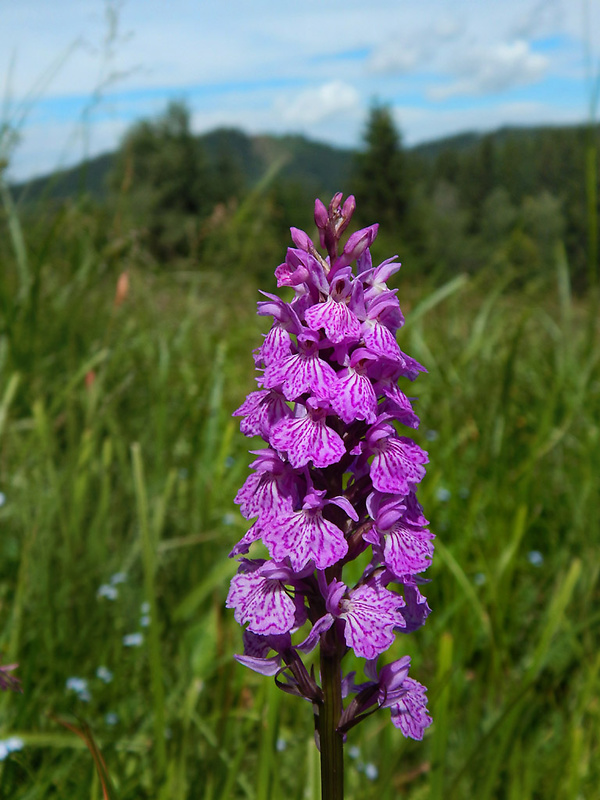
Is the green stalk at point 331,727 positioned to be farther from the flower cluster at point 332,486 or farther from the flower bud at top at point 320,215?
the flower bud at top at point 320,215

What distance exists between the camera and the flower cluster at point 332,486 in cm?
122

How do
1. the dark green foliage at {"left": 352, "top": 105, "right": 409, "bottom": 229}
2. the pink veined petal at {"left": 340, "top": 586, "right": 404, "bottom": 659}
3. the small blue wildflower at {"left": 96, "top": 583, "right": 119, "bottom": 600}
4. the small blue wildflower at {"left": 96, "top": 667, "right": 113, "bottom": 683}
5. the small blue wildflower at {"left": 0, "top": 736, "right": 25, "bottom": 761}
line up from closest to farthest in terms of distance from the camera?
the pink veined petal at {"left": 340, "top": 586, "right": 404, "bottom": 659} < the small blue wildflower at {"left": 0, "top": 736, "right": 25, "bottom": 761} < the small blue wildflower at {"left": 96, "top": 667, "right": 113, "bottom": 683} < the small blue wildflower at {"left": 96, "top": 583, "right": 119, "bottom": 600} < the dark green foliage at {"left": 352, "top": 105, "right": 409, "bottom": 229}

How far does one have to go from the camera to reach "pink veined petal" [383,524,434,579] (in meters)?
1.25

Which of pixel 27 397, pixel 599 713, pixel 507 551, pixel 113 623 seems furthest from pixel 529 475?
pixel 27 397

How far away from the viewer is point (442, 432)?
4.31m

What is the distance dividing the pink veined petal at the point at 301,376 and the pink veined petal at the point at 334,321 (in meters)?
0.05

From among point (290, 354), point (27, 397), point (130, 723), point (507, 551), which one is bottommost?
point (130, 723)

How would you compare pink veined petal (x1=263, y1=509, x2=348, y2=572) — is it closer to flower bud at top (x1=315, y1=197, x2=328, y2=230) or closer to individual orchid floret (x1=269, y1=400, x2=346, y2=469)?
individual orchid floret (x1=269, y1=400, x2=346, y2=469)

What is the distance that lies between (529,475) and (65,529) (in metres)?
2.24

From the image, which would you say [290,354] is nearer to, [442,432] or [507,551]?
[507,551]

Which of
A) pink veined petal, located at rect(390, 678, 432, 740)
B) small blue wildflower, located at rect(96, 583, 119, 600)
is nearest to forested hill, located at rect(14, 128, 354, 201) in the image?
small blue wildflower, located at rect(96, 583, 119, 600)

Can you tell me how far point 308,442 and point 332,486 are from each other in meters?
0.12

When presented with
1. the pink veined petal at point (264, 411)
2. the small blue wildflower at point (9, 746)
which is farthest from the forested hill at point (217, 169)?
the pink veined petal at point (264, 411)

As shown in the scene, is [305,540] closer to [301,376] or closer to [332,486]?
[332,486]
